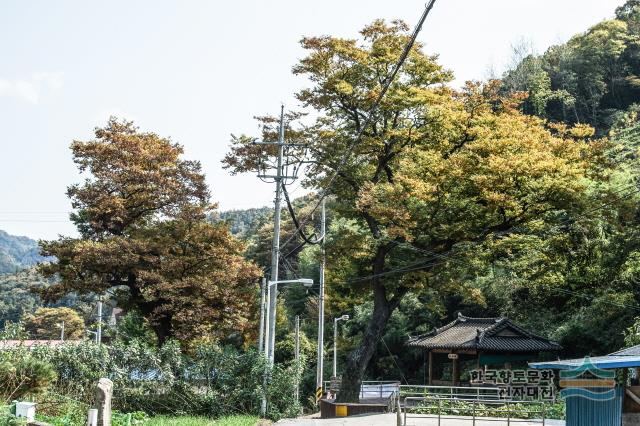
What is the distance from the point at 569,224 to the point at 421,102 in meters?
8.34

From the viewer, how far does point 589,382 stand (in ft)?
37.9

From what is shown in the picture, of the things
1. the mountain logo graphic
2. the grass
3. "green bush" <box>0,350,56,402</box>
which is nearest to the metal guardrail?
the grass

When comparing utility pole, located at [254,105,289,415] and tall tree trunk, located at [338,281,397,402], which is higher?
utility pole, located at [254,105,289,415]

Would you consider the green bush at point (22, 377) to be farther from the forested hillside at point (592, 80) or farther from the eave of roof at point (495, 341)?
the forested hillside at point (592, 80)

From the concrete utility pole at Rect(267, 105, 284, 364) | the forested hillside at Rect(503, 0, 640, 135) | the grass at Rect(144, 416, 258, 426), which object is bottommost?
the grass at Rect(144, 416, 258, 426)

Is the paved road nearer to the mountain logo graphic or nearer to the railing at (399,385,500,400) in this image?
the railing at (399,385,500,400)

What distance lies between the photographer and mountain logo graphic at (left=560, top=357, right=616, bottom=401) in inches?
449

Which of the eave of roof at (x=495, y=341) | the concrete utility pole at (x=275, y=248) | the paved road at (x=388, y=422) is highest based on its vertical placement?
the concrete utility pole at (x=275, y=248)

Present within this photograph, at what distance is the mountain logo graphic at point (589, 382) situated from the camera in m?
11.4

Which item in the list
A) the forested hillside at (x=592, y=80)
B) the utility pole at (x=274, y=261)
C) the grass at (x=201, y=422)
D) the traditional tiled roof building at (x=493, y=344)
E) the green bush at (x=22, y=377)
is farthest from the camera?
the forested hillside at (x=592, y=80)

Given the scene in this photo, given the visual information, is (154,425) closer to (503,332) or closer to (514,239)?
(514,239)

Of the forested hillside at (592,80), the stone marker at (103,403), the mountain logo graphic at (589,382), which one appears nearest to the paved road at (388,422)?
the mountain logo graphic at (589,382)

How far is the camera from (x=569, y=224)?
92.6 ft

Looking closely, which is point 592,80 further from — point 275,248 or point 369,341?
point 275,248
